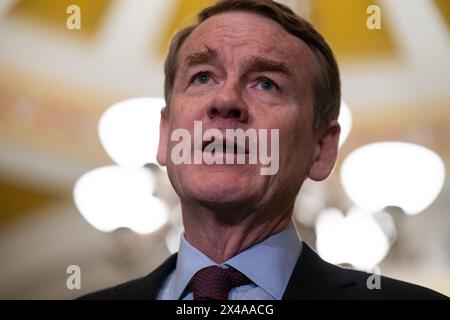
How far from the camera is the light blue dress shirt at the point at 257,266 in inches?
48.8

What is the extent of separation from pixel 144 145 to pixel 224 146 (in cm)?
48

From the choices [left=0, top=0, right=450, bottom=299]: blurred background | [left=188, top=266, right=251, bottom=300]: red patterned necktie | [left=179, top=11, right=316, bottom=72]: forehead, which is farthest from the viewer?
[left=0, top=0, right=450, bottom=299]: blurred background

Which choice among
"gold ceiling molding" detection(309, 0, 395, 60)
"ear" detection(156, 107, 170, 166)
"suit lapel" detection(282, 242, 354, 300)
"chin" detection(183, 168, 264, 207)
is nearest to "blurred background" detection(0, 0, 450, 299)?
"gold ceiling molding" detection(309, 0, 395, 60)

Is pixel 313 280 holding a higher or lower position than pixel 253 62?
lower

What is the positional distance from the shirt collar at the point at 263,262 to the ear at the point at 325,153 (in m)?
0.16

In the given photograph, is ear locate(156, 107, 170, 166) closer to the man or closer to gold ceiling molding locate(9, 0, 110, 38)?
the man

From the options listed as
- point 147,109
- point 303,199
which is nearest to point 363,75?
point 303,199

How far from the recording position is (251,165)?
1.25 metres

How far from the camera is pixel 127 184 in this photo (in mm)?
1652

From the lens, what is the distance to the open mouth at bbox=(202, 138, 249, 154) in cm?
123

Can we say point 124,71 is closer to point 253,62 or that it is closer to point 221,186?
point 253,62

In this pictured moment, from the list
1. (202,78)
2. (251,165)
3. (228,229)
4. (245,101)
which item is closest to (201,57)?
(202,78)

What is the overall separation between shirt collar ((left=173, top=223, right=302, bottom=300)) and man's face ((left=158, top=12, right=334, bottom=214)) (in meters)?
0.09

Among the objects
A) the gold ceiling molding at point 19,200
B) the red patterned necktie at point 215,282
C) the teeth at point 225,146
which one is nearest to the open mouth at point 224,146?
the teeth at point 225,146
